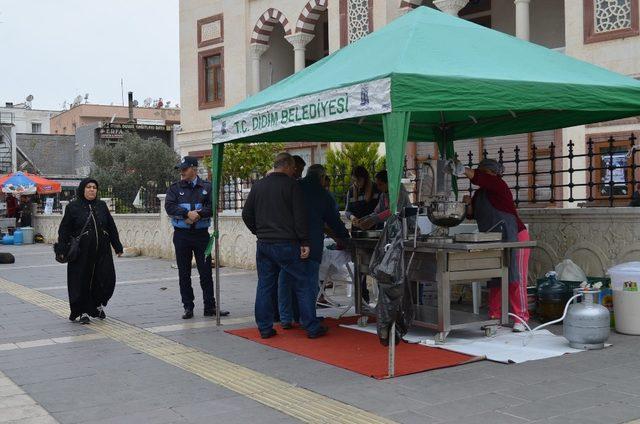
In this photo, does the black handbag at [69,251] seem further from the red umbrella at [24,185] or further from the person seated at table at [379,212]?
the red umbrella at [24,185]

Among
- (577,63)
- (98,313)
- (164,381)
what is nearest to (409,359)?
(164,381)

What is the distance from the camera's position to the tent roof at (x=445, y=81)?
561cm

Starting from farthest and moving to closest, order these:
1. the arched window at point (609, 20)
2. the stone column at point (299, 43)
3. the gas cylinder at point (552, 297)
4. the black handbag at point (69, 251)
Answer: the stone column at point (299, 43)
the arched window at point (609, 20)
the black handbag at point (69, 251)
the gas cylinder at point (552, 297)

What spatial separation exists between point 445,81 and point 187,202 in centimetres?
387

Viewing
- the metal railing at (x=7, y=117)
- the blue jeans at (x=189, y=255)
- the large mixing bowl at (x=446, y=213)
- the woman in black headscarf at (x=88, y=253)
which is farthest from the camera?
Result: the metal railing at (x=7, y=117)

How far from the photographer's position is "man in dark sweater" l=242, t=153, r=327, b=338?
704 centimetres

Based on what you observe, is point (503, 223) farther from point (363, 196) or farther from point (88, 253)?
point (88, 253)

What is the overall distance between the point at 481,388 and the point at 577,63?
348cm

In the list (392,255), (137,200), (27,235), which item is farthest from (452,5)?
(27,235)

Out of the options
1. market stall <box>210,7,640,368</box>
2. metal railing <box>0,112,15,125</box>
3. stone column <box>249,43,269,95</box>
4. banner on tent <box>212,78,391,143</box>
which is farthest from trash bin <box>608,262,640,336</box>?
metal railing <box>0,112,15,125</box>

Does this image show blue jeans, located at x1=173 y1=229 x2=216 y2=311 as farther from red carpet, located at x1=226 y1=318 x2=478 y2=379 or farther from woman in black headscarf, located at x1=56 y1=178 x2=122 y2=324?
red carpet, located at x1=226 y1=318 x2=478 y2=379

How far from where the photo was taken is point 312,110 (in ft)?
20.7

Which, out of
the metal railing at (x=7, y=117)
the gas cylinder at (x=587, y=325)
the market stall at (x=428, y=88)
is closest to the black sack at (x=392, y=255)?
the market stall at (x=428, y=88)

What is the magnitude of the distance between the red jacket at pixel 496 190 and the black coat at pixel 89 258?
4.24m
